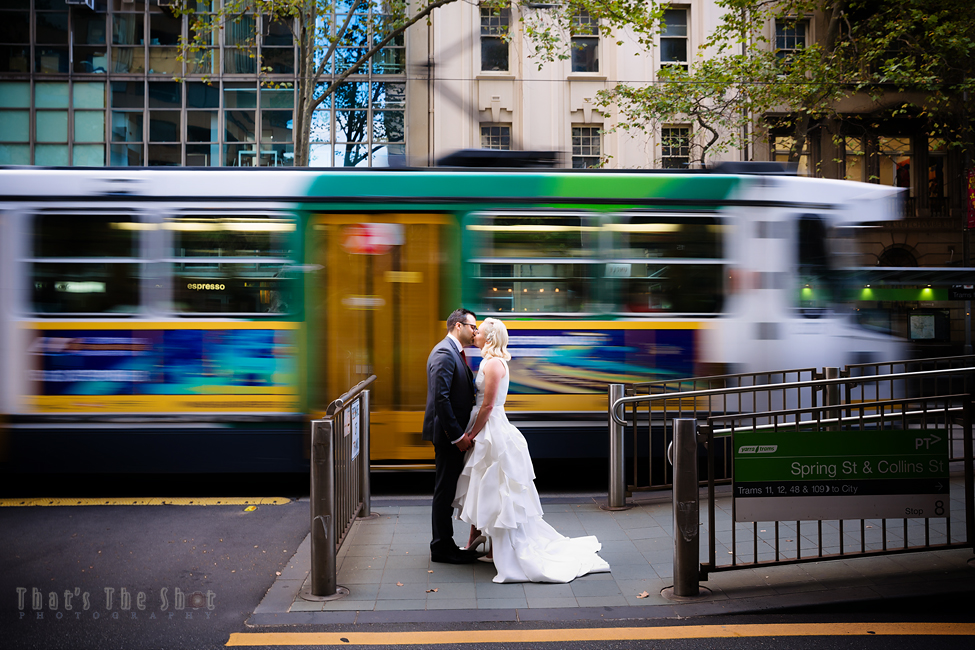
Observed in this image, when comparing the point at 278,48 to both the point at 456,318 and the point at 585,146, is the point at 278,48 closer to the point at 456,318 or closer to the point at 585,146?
the point at 585,146

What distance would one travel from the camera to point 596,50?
2036 cm

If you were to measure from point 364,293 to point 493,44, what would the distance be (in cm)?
1598

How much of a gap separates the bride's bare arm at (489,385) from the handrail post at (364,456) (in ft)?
4.53

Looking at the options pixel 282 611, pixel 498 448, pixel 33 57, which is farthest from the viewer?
pixel 33 57

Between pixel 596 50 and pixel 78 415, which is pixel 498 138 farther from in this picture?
pixel 78 415

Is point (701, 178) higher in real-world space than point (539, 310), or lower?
higher

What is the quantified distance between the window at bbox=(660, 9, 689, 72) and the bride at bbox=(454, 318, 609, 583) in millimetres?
19010

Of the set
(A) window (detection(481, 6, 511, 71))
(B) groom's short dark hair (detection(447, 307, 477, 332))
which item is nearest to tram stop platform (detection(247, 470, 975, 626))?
(B) groom's short dark hair (detection(447, 307, 477, 332))

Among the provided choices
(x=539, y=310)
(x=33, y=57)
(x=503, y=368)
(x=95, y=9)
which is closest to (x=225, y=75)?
(x=95, y=9)

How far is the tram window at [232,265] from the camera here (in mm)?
6406

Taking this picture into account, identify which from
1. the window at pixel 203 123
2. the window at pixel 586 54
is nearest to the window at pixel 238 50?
the window at pixel 203 123

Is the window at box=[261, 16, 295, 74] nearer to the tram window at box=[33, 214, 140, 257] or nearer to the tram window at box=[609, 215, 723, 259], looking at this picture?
the tram window at box=[33, 214, 140, 257]

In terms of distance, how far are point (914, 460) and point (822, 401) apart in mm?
2593

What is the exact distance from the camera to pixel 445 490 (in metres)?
4.63
